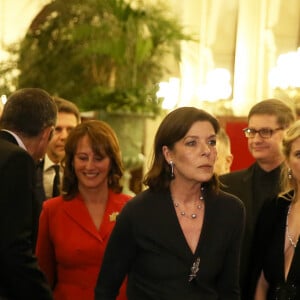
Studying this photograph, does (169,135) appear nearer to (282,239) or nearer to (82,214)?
(282,239)

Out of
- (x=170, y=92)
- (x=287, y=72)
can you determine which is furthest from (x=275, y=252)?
(x=170, y=92)

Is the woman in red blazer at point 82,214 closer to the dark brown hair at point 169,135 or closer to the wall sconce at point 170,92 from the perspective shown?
the dark brown hair at point 169,135

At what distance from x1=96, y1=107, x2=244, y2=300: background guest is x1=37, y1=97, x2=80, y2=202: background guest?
1.26 m

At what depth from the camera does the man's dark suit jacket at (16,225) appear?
2.81 meters

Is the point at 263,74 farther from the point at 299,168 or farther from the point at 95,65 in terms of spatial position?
the point at 299,168

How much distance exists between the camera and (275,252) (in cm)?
321

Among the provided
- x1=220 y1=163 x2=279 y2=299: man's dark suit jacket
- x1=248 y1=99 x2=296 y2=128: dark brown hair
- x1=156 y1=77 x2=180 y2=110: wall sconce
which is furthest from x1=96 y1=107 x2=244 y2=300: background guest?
x1=156 y1=77 x2=180 y2=110: wall sconce

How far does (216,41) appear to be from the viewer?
11.3 metres

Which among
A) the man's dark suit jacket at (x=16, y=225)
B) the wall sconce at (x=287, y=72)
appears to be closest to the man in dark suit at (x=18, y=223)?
the man's dark suit jacket at (x=16, y=225)

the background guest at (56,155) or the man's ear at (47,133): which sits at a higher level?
the man's ear at (47,133)

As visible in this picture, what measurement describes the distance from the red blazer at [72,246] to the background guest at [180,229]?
554mm

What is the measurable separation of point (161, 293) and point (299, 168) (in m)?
0.85

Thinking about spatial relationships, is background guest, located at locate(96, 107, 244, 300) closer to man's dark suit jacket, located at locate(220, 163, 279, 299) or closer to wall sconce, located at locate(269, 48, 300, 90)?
man's dark suit jacket, located at locate(220, 163, 279, 299)

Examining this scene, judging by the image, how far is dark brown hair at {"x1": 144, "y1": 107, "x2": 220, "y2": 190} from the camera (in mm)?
2822
